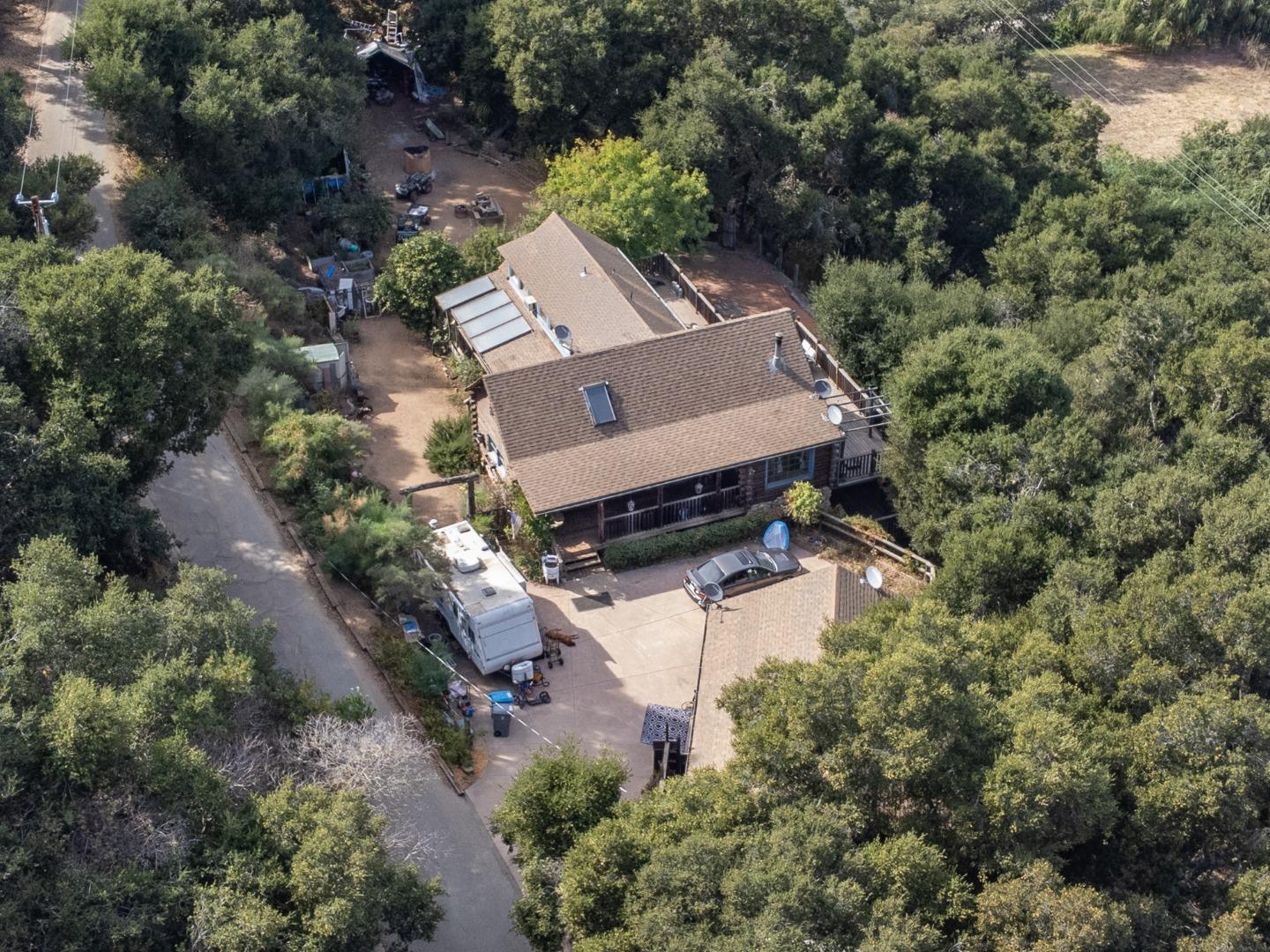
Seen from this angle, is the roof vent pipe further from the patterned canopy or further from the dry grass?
the dry grass

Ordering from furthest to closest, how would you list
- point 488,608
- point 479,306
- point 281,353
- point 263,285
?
point 479,306
point 263,285
point 281,353
point 488,608

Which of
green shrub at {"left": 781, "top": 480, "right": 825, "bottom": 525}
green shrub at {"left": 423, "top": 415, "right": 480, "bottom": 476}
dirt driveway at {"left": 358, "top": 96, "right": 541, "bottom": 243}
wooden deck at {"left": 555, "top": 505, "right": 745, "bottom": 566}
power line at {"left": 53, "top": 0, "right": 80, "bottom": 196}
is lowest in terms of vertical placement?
wooden deck at {"left": 555, "top": 505, "right": 745, "bottom": 566}

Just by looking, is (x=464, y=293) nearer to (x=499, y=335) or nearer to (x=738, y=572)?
(x=499, y=335)

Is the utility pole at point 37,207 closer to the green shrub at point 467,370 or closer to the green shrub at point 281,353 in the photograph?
the green shrub at point 281,353

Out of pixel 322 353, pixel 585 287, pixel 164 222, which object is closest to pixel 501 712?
pixel 322 353

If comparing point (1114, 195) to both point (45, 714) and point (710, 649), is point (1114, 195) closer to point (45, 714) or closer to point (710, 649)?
point (710, 649)

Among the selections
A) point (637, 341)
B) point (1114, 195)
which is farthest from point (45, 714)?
point (1114, 195)

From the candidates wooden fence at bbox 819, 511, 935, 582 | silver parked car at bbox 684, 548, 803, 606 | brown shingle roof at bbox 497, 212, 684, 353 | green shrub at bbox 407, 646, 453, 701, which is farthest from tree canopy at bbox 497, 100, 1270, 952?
brown shingle roof at bbox 497, 212, 684, 353
